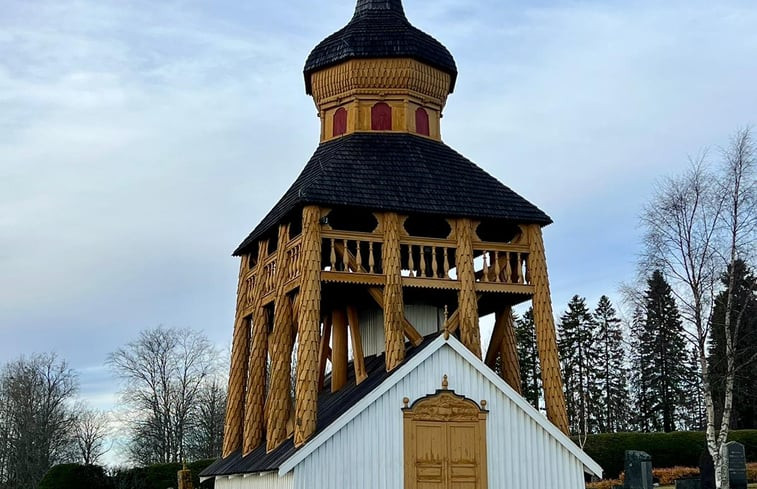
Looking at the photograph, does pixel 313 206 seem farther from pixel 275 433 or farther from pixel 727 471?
pixel 727 471

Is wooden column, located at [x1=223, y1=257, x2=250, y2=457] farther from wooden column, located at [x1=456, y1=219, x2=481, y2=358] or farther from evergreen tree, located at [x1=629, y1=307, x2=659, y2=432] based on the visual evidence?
evergreen tree, located at [x1=629, y1=307, x2=659, y2=432]

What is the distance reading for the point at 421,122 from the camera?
26.7 metres

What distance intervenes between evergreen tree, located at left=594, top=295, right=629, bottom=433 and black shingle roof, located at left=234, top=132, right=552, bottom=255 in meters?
41.1

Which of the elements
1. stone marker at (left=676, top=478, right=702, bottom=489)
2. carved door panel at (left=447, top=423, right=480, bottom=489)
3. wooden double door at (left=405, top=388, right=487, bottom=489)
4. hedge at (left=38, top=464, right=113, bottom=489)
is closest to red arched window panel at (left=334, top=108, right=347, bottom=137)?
wooden double door at (left=405, top=388, right=487, bottom=489)

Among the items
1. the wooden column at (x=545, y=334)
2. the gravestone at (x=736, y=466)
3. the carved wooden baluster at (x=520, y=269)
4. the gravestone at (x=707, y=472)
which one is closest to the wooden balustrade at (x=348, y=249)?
the carved wooden baluster at (x=520, y=269)

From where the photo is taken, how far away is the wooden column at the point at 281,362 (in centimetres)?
2222

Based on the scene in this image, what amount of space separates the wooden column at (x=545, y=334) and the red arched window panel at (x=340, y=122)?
631 centimetres

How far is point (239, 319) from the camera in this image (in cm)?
2750

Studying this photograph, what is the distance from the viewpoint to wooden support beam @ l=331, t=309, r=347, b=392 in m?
25.8

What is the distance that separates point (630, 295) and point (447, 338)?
12971 mm

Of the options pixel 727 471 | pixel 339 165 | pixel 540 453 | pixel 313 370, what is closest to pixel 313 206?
pixel 339 165

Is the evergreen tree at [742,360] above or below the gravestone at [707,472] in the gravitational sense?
above

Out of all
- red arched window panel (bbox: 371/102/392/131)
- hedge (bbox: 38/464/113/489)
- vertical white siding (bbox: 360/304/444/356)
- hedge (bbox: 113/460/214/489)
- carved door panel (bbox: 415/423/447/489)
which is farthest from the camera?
hedge (bbox: 113/460/214/489)

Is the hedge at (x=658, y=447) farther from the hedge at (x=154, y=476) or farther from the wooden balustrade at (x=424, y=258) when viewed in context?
the wooden balustrade at (x=424, y=258)
